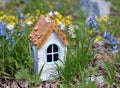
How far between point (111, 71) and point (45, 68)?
27.1 inches

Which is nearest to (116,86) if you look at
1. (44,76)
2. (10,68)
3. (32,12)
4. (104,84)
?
(104,84)

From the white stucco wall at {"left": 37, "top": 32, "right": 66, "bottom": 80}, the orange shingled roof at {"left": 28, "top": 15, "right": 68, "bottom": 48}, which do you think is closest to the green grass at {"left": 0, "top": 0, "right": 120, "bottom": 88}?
the white stucco wall at {"left": 37, "top": 32, "right": 66, "bottom": 80}

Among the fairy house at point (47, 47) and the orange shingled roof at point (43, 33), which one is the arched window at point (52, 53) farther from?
the orange shingled roof at point (43, 33)

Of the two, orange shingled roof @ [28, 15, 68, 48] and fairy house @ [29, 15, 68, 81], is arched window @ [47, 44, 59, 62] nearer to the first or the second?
fairy house @ [29, 15, 68, 81]

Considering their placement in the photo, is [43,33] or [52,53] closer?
[43,33]

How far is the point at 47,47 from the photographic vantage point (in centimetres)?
Result: 370

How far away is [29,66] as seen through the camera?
3832 mm

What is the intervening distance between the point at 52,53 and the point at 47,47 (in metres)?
0.10

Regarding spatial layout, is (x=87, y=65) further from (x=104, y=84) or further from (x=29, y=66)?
(x=29, y=66)

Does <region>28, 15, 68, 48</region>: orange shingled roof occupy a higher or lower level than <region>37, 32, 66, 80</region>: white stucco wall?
higher

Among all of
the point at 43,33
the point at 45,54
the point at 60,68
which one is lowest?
the point at 60,68

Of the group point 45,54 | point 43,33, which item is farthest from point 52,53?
point 43,33

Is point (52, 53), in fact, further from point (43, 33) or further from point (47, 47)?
point (43, 33)

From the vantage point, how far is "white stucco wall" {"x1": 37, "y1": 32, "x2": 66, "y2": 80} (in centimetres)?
368
